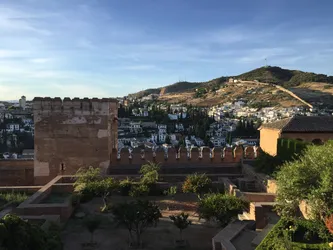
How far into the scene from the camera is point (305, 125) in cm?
1795

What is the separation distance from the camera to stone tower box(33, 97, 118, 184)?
14281 millimetres

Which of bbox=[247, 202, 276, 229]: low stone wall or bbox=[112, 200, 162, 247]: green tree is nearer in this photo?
bbox=[112, 200, 162, 247]: green tree

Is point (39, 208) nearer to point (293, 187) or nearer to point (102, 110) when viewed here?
point (102, 110)

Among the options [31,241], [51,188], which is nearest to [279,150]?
[51,188]

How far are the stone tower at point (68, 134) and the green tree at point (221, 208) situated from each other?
612 cm

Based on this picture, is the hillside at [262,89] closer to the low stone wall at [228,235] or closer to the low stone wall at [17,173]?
the low stone wall at [17,173]

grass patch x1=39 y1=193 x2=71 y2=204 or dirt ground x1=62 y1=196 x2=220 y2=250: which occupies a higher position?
grass patch x1=39 y1=193 x2=71 y2=204

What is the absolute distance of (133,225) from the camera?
31.0 feet

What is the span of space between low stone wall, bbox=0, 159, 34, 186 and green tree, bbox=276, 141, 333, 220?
35.4 ft

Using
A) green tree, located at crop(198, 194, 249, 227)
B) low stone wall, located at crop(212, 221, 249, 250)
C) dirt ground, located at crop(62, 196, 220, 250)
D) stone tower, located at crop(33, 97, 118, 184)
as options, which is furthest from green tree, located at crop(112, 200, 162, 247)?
stone tower, located at crop(33, 97, 118, 184)

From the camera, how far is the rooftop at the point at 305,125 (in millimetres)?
17594

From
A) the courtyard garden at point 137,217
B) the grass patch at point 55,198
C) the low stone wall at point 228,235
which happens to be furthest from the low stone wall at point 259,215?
the grass patch at point 55,198

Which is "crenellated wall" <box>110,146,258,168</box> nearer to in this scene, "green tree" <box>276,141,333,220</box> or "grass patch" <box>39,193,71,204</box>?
"grass patch" <box>39,193,71,204</box>

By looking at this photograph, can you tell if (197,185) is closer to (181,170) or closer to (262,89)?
(181,170)
